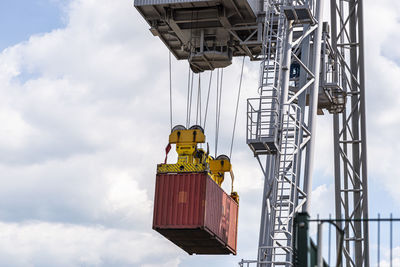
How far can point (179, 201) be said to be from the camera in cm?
3241

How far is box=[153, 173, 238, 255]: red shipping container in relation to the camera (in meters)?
32.0

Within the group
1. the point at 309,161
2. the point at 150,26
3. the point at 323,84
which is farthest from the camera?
the point at 150,26

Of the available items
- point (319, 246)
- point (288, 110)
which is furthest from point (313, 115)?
point (319, 246)

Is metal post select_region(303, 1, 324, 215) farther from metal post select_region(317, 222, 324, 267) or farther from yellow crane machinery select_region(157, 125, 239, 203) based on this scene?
metal post select_region(317, 222, 324, 267)

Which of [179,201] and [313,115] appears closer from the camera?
[313,115]

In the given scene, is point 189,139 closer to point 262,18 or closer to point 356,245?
point 262,18

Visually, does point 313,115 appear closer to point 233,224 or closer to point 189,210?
point 189,210

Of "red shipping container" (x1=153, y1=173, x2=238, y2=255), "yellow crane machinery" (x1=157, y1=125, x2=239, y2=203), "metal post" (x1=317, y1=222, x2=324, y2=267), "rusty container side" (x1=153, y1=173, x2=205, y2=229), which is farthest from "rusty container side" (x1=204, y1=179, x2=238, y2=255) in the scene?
"metal post" (x1=317, y1=222, x2=324, y2=267)

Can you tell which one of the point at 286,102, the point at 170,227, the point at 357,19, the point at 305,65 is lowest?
the point at 170,227

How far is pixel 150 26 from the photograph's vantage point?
36.4m

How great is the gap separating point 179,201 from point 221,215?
2339 millimetres

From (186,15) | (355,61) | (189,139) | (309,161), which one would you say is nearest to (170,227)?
(189,139)

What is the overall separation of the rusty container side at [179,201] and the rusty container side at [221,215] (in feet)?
1.14

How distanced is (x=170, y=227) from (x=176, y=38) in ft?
31.0
